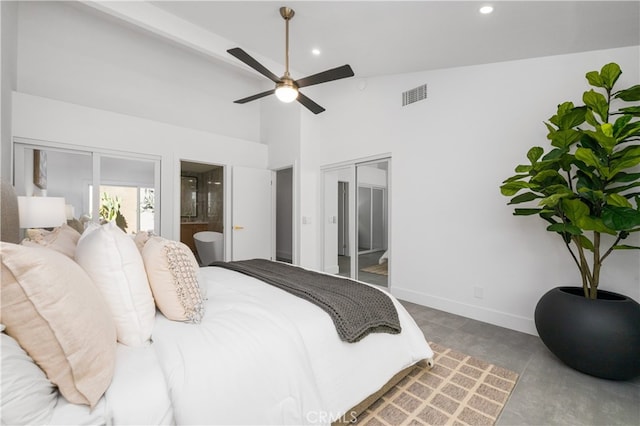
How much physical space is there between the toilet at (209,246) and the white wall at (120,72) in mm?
2024

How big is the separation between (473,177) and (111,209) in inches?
192

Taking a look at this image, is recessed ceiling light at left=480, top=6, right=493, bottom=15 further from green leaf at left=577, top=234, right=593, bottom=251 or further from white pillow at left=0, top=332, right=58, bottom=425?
white pillow at left=0, top=332, right=58, bottom=425

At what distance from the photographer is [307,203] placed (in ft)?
15.8

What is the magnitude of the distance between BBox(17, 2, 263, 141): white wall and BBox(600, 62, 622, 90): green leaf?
5.17m

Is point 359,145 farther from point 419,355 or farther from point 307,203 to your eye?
point 419,355

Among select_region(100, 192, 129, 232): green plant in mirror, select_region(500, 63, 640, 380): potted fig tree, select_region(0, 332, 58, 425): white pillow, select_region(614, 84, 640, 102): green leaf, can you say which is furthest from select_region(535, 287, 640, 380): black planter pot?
select_region(100, 192, 129, 232): green plant in mirror

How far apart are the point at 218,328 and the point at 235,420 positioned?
1.25 ft

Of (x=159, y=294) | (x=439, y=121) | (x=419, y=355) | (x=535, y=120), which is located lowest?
(x=419, y=355)

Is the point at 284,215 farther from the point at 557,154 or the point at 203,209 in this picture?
the point at 557,154

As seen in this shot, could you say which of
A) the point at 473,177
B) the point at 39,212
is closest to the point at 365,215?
the point at 473,177

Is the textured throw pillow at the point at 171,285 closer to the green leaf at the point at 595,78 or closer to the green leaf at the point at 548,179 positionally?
the green leaf at the point at 548,179

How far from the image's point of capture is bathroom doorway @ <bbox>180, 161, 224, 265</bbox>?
5.19 metres

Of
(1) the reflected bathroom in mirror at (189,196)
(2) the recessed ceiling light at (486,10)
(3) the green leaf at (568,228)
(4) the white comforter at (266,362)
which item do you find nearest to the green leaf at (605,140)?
(3) the green leaf at (568,228)

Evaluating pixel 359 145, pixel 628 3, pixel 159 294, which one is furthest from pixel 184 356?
pixel 359 145
